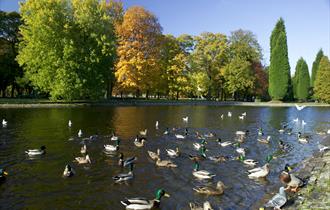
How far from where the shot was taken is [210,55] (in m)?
92.4

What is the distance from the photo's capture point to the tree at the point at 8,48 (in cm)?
6850

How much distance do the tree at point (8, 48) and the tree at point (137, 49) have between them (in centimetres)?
2173

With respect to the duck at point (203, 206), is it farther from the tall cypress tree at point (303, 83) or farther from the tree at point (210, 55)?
the tall cypress tree at point (303, 83)

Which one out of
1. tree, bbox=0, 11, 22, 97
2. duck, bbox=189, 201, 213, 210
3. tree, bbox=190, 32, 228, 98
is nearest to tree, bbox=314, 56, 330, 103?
tree, bbox=190, 32, 228, 98

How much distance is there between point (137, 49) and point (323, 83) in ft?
190

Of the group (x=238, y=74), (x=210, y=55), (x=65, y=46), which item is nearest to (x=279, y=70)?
(x=238, y=74)

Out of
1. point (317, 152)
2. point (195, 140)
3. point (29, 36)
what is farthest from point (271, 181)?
point (29, 36)

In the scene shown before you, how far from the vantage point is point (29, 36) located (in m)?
60.3

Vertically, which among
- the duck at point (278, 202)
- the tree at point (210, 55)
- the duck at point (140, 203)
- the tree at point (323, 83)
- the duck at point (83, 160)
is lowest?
the duck at point (140, 203)

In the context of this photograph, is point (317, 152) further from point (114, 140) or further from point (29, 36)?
point (29, 36)

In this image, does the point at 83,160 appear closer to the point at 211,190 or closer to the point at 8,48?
the point at 211,190

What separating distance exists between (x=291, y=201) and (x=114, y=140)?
1648 centimetres

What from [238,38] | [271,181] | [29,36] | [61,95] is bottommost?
[271,181]

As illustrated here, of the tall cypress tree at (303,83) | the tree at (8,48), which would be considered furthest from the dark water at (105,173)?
the tall cypress tree at (303,83)
